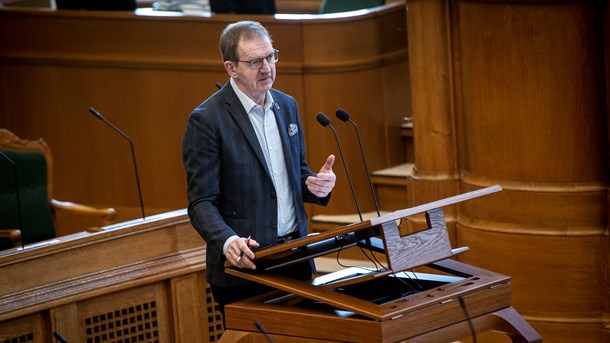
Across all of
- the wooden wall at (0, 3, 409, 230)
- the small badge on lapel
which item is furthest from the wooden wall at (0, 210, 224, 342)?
the wooden wall at (0, 3, 409, 230)

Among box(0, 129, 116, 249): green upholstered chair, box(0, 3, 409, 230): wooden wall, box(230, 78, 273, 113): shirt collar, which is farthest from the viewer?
box(0, 3, 409, 230): wooden wall

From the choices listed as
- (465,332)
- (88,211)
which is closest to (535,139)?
(465,332)

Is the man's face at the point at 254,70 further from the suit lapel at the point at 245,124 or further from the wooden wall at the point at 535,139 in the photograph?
the wooden wall at the point at 535,139

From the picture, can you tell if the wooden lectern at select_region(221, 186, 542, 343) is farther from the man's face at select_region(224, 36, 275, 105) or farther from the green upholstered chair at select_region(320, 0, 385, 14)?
the green upholstered chair at select_region(320, 0, 385, 14)

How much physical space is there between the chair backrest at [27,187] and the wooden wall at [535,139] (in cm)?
180

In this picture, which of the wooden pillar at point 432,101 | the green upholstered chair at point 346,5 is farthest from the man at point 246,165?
the green upholstered chair at point 346,5

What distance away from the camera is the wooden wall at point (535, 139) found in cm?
409

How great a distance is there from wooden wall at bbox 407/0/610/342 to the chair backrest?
1802 mm

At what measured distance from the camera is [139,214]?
20.3ft

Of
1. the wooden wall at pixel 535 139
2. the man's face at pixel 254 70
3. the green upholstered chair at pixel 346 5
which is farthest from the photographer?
the green upholstered chair at pixel 346 5

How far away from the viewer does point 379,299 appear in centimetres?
300

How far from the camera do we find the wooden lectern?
2.69 meters

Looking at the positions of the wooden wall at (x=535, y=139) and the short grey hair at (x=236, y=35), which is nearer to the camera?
the short grey hair at (x=236, y=35)

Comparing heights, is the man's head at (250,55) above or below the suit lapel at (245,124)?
above
